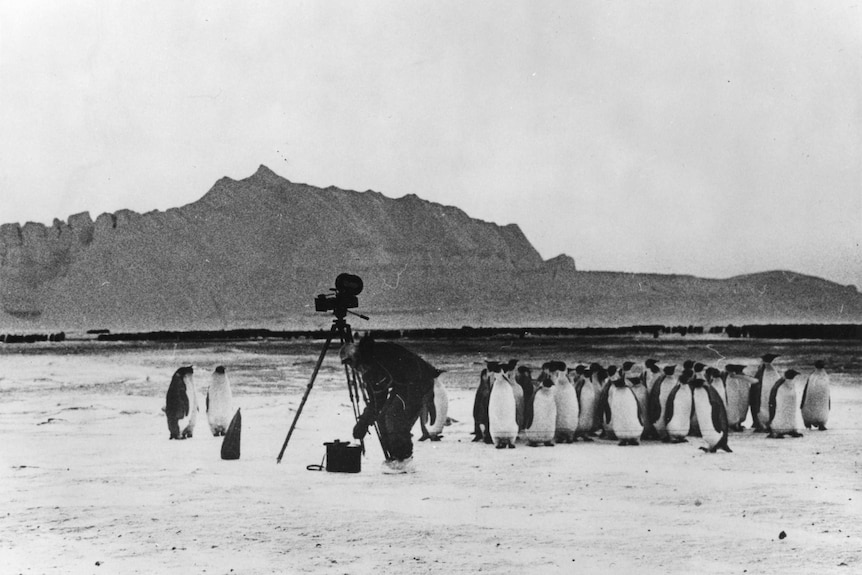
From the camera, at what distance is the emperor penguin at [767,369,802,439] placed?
955 centimetres

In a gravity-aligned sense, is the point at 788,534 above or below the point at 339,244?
below

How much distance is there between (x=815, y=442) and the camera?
8984mm

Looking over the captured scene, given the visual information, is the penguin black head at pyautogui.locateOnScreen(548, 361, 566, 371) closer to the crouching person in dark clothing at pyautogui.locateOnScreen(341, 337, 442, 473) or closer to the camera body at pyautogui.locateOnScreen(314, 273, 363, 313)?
the crouching person in dark clothing at pyautogui.locateOnScreen(341, 337, 442, 473)

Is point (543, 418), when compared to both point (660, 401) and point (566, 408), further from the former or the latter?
point (660, 401)

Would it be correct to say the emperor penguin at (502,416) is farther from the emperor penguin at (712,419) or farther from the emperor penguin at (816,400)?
the emperor penguin at (816,400)

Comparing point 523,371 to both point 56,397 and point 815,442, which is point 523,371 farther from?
point 56,397

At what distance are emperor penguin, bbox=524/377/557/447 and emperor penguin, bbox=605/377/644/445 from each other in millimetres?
712

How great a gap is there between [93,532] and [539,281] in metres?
9.73

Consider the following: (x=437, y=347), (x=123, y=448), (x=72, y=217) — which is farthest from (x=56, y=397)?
(x=437, y=347)

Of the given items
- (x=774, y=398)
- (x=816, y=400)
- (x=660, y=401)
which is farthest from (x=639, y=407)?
(x=816, y=400)

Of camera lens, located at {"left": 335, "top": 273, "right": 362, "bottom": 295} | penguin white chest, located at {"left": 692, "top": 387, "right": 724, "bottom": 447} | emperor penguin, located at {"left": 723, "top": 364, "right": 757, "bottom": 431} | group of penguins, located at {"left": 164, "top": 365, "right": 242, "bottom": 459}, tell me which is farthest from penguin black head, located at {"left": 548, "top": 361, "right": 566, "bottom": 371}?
group of penguins, located at {"left": 164, "top": 365, "right": 242, "bottom": 459}

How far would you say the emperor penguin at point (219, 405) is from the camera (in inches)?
380

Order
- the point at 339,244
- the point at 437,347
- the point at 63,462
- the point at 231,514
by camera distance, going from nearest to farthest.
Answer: the point at 231,514 → the point at 63,462 → the point at 339,244 → the point at 437,347

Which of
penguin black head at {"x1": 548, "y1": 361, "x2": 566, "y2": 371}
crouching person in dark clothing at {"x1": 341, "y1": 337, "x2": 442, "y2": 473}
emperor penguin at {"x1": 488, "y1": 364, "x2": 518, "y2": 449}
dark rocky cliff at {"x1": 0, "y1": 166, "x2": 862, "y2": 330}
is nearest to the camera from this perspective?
crouching person in dark clothing at {"x1": 341, "y1": 337, "x2": 442, "y2": 473}
